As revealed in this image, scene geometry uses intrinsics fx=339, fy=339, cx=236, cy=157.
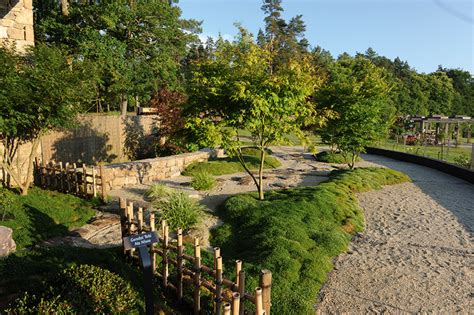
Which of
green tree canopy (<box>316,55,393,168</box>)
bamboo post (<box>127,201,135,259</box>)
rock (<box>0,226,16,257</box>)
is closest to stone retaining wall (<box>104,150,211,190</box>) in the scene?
rock (<box>0,226,16,257</box>)

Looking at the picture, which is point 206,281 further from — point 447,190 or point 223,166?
point 447,190

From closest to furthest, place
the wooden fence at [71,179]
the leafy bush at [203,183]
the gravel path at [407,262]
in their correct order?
the gravel path at [407,262]
the wooden fence at [71,179]
the leafy bush at [203,183]

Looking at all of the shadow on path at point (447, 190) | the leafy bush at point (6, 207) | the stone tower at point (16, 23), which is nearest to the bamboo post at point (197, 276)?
the leafy bush at point (6, 207)

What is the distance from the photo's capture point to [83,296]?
4.38 meters

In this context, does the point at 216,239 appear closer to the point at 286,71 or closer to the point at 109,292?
the point at 109,292

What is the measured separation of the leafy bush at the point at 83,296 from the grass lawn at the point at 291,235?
7.92 ft

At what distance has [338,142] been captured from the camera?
17.7m

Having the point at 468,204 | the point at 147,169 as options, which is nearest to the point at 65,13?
the point at 147,169

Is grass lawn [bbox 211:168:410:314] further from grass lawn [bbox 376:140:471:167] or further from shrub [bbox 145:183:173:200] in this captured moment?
grass lawn [bbox 376:140:471:167]

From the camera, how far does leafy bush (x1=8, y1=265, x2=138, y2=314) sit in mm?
4047

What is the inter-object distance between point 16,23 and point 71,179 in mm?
5366

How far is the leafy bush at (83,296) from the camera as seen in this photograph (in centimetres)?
405

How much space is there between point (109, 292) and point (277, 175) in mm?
13152

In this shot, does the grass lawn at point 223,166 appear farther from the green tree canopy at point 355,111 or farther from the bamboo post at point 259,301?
the bamboo post at point 259,301
